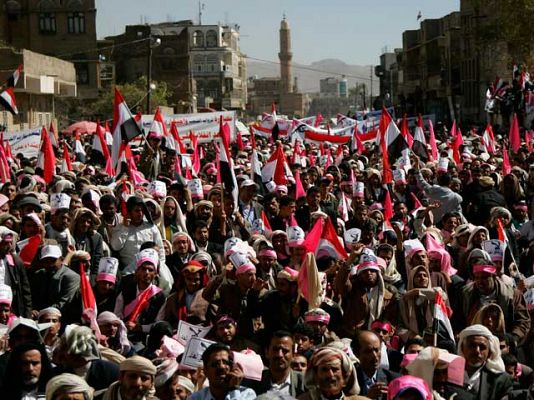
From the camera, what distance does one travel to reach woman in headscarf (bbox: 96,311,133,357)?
27.1 ft

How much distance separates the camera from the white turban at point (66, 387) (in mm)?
6219

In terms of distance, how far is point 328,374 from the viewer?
21.6ft

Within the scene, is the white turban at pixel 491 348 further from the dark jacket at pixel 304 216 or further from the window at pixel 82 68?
the window at pixel 82 68

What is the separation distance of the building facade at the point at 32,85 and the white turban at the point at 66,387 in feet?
100

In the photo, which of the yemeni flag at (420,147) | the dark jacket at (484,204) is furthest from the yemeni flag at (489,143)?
the dark jacket at (484,204)

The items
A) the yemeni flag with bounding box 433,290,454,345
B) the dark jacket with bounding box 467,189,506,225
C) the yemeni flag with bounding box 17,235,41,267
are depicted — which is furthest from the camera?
the dark jacket with bounding box 467,189,506,225

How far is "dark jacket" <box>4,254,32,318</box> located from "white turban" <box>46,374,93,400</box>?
3.18m

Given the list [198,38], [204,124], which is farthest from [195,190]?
[198,38]

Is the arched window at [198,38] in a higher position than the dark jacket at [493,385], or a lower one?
higher

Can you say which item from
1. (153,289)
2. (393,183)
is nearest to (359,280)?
(153,289)

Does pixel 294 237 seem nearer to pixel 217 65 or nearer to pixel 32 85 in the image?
pixel 32 85

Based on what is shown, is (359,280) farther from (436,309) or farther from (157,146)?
(157,146)

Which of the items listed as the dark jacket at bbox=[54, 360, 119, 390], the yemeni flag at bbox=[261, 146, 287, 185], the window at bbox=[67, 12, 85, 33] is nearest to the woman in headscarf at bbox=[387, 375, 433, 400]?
the dark jacket at bbox=[54, 360, 119, 390]

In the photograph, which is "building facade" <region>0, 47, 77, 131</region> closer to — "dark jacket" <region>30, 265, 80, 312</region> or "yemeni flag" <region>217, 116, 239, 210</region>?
"yemeni flag" <region>217, 116, 239, 210</region>
